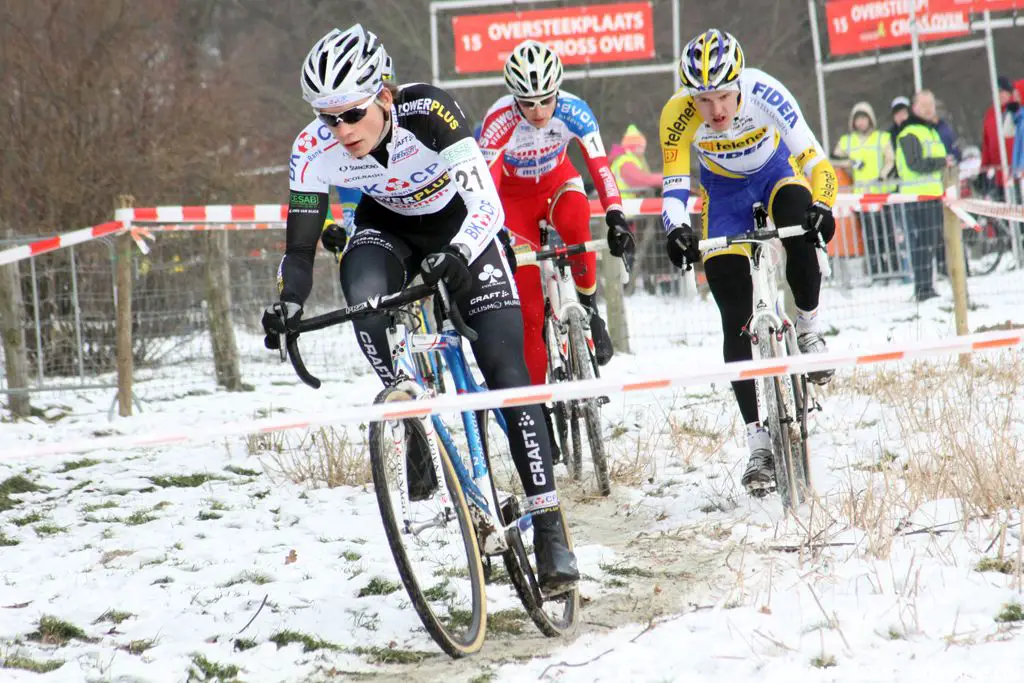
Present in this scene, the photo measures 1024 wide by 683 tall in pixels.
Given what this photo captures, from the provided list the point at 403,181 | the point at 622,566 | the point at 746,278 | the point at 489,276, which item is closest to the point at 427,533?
the point at 489,276

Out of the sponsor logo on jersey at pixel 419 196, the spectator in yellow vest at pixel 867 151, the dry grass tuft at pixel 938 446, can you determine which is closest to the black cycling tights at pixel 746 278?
the dry grass tuft at pixel 938 446

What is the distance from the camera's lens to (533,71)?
609 cm

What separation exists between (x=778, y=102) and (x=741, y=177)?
1.44 ft

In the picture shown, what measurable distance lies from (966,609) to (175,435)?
241 cm

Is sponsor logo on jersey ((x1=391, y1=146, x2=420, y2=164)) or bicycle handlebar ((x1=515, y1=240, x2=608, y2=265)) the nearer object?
sponsor logo on jersey ((x1=391, y1=146, x2=420, y2=164))

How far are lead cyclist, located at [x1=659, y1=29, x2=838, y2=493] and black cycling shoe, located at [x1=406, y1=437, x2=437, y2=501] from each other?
1.98m

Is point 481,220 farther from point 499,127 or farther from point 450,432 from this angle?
point 499,127

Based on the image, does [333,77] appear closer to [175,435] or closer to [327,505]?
[175,435]

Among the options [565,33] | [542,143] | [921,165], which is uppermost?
[565,33]

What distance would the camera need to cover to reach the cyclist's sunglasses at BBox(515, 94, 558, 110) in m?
6.18

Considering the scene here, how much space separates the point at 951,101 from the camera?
3325cm

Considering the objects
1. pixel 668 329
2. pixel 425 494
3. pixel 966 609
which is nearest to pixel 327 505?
pixel 425 494

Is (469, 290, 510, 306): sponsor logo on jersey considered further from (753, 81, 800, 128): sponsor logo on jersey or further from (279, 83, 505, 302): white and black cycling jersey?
(753, 81, 800, 128): sponsor logo on jersey

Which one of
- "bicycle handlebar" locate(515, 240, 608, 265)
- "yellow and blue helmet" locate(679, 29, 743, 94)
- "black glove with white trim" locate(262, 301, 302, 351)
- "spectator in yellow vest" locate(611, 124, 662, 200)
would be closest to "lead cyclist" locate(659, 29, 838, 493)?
"yellow and blue helmet" locate(679, 29, 743, 94)
